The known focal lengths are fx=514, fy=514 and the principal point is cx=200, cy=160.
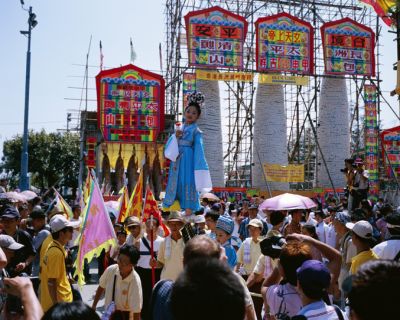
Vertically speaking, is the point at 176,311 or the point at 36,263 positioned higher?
the point at 176,311

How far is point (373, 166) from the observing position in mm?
26891

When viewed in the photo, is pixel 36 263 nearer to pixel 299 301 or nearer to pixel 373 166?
pixel 299 301

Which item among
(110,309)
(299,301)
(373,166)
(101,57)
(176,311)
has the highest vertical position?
(101,57)

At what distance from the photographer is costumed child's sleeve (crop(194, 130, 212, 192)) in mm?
6375

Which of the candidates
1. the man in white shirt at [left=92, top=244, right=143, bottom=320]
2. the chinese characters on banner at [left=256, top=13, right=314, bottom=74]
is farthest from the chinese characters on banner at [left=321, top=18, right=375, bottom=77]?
the man in white shirt at [left=92, top=244, right=143, bottom=320]

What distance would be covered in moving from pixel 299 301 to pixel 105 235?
275cm

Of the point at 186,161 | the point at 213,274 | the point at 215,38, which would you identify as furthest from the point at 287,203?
the point at 215,38

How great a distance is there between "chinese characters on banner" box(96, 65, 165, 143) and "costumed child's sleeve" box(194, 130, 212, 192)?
1787 cm

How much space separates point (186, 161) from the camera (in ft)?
21.7

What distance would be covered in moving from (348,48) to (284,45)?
381 cm

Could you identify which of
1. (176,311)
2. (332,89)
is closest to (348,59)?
(332,89)

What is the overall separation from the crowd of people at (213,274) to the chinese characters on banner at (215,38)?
657 inches

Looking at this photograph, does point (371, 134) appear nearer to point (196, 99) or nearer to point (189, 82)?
point (189, 82)

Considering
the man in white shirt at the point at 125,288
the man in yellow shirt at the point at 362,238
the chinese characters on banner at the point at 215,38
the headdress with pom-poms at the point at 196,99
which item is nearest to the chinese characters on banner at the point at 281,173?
the chinese characters on banner at the point at 215,38
